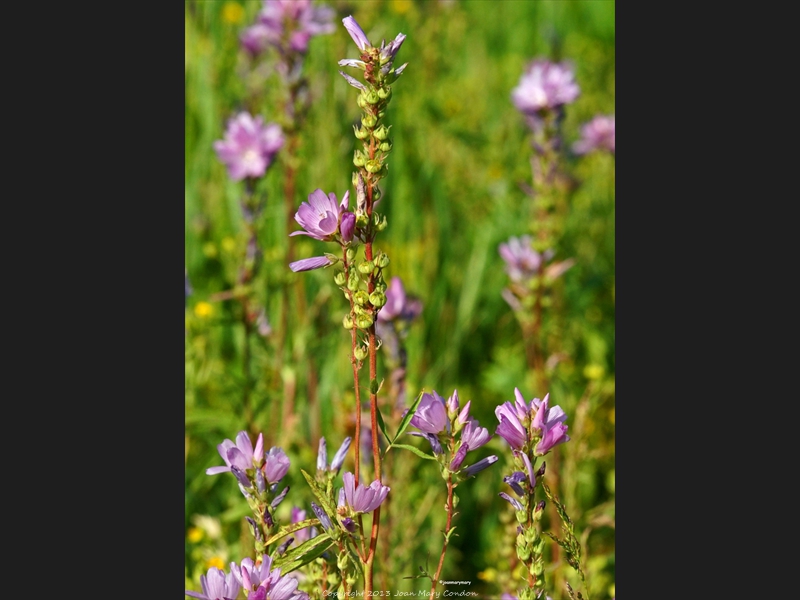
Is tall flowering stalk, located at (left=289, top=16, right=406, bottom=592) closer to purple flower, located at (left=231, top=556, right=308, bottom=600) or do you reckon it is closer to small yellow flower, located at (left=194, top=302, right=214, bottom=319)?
purple flower, located at (left=231, top=556, right=308, bottom=600)

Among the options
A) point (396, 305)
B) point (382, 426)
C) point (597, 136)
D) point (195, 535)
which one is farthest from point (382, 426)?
point (597, 136)

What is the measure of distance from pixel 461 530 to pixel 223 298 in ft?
3.00

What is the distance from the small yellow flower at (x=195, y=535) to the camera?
2.16 metres

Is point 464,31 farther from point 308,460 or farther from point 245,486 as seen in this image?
point 245,486

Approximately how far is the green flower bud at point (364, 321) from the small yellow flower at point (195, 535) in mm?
1200

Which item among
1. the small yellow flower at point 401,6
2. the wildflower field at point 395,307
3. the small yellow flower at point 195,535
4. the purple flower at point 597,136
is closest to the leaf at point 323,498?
the wildflower field at point 395,307

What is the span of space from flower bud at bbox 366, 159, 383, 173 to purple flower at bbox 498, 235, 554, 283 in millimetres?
1211

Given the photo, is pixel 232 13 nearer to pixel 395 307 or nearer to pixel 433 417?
pixel 395 307

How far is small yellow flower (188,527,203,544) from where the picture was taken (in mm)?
2164

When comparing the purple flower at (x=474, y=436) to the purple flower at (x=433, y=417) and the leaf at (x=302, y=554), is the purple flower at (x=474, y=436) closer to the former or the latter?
the purple flower at (x=433, y=417)

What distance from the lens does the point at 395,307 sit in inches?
78.0

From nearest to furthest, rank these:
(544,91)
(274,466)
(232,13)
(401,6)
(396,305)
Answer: (274,466)
(396,305)
(544,91)
(232,13)
(401,6)

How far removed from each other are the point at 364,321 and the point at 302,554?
314mm

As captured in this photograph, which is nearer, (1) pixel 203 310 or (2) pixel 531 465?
(2) pixel 531 465
